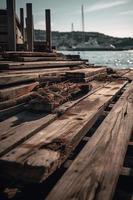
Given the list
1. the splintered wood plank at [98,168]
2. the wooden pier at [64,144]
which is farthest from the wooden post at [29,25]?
the splintered wood plank at [98,168]

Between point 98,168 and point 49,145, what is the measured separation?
537 millimetres

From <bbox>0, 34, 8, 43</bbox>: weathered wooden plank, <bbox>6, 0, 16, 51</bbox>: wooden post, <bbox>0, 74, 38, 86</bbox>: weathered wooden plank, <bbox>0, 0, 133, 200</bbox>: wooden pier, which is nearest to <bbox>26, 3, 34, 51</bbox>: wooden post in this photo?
<bbox>0, 34, 8, 43</bbox>: weathered wooden plank

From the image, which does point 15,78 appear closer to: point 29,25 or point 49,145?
point 49,145

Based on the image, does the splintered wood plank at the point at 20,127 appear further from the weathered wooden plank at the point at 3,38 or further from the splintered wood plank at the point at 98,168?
the weathered wooden plank at the point at 3,38

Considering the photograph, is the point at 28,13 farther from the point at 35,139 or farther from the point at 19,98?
the point at 35,139

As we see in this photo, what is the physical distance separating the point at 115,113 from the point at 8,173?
224cm

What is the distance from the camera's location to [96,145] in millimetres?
2930

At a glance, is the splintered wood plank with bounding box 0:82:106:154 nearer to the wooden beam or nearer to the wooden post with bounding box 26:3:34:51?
the wooden beam

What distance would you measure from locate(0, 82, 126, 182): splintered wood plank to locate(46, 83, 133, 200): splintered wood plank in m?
0.15

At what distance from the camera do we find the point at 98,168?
2.42 m

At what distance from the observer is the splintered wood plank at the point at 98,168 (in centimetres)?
207

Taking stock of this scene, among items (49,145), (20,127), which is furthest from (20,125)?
(49,145)

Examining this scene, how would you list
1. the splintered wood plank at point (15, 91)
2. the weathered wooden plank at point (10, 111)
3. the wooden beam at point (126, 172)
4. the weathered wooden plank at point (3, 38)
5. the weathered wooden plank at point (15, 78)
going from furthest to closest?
the weathered wooden plank at point (3, 38) → the weathered wooden plank at point (15, 78) → the splintered wood plank at point (15, 91) → the weathered wooden plank at point (10, 111) → the wooden beam at point (126, 172)

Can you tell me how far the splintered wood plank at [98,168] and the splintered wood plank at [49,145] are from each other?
0.48 ft
